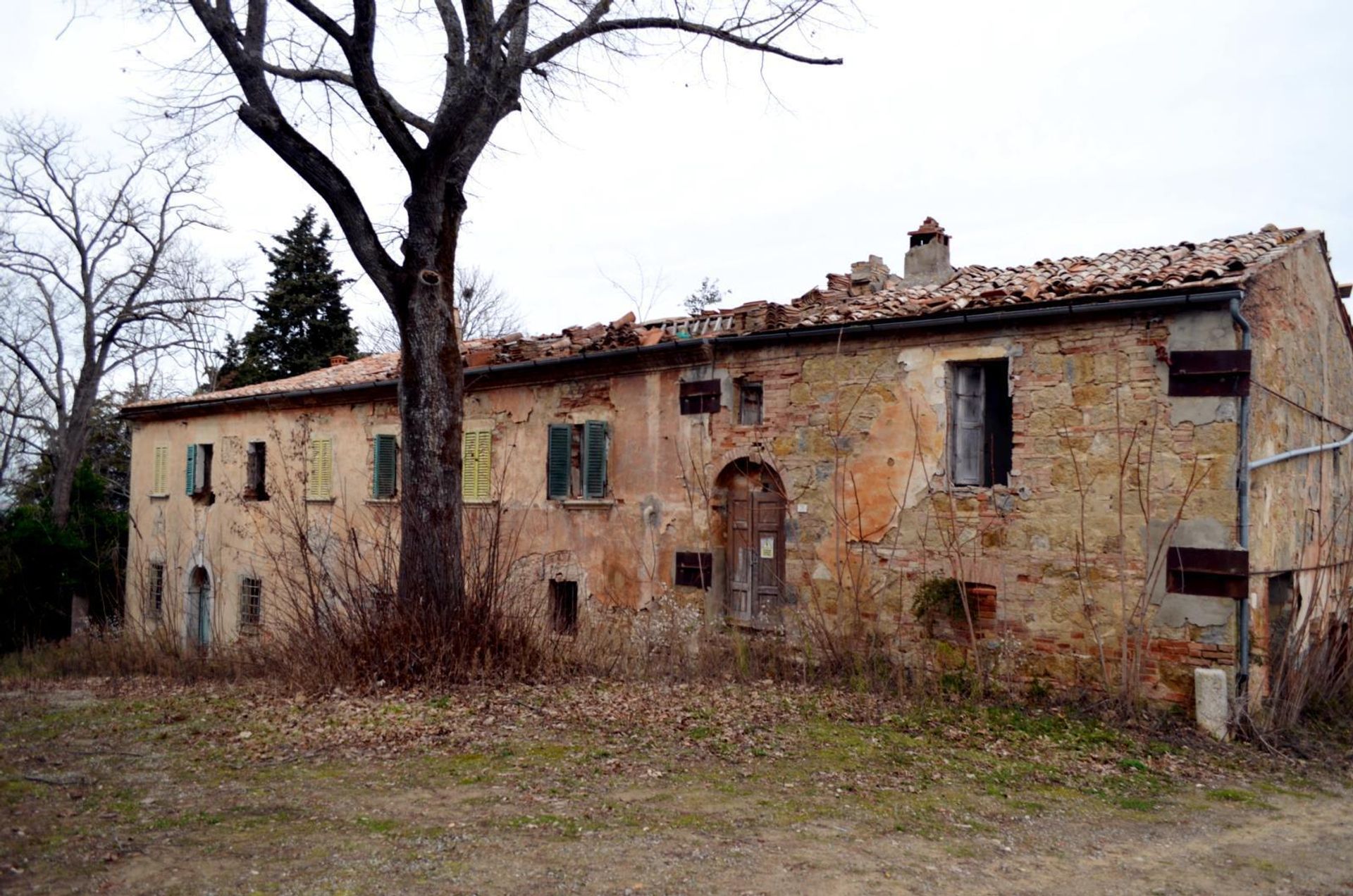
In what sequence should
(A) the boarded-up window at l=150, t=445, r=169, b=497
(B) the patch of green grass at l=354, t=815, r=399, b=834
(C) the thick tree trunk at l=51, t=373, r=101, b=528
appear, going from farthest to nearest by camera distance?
(C) the thick tree trunk at l=51, t=373, r=101, b=528 → (A) the boarded-up window at l=150, t=445, r=169, b=497 → (B) the patch of green grass at l=354, t=815, r=399, b=834

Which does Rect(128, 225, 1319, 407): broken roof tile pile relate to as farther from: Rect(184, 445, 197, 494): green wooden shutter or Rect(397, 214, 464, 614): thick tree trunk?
Rect(184, 445, 197, 494): green wooden shutter

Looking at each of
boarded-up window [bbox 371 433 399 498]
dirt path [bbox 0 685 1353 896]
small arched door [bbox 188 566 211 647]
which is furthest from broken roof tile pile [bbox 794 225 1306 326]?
small arched door [bbox 188 566 211 647]

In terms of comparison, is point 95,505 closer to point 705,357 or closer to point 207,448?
point 207,448

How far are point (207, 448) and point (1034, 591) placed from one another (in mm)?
15016

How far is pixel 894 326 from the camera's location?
1008 centimetres

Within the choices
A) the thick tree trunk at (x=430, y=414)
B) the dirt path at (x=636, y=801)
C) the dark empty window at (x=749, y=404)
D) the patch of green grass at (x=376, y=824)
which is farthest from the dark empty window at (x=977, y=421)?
the patch of green grass at (x=376, y=824)

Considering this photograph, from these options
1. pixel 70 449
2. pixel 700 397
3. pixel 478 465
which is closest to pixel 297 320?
pixel 70 449

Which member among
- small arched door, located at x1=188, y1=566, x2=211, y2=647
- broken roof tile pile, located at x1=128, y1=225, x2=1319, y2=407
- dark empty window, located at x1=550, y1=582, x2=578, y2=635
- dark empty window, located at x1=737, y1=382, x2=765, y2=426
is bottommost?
small arched door, located at x1=188, y1=566, x2=211, y2=647

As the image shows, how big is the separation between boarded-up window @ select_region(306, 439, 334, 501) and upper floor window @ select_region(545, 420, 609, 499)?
4712 millimetres

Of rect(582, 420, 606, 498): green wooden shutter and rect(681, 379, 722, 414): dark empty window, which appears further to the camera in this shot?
rect(582, 420, 606, 498): green wooden shutter

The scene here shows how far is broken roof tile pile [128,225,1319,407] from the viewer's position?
886cm

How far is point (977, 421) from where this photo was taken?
9.92 m

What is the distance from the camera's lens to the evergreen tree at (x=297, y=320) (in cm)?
2603

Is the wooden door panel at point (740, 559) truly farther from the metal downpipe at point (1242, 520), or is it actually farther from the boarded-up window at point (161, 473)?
the boarded-up window at point (161, 473)
